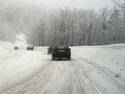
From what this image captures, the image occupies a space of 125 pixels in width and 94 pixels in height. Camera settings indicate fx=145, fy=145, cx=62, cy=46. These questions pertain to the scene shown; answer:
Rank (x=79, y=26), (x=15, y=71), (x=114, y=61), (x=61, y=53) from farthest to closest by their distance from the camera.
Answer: (x=79, y=26) < (x=61, y=53) < (x=114, y=61) < (x=15, y=71)

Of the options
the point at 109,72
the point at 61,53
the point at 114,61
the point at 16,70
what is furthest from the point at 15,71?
the point at 61,53

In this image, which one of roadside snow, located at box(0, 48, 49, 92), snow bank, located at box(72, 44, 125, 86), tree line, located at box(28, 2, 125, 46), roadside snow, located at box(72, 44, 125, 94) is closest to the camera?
roadside snow, located at box(72, 44, 125, 94)

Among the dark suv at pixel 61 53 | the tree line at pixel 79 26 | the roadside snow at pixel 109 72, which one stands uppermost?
the tree line at pixel 79 26

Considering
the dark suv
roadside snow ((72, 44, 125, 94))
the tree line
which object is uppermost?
the tree line

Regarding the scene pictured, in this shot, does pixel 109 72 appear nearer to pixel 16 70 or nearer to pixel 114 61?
pixel 114 61

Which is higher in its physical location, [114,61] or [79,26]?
[79,26]

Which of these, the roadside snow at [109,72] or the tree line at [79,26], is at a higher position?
the tree line at [79,26]

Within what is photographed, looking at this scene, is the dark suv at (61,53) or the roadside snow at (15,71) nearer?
the roadside snow at (15,71)

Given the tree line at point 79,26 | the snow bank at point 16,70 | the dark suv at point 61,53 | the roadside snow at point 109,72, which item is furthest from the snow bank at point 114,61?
the tree line at point 79,26

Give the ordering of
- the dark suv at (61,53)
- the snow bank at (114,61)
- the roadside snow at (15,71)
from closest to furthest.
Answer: the roadside snow at (15,71), the snow bank at (114,61), the dark suv at (61,53)

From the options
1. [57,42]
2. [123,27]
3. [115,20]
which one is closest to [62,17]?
[57,42]

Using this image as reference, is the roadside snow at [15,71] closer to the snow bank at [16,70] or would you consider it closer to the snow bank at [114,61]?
the snow bank at [16,70]

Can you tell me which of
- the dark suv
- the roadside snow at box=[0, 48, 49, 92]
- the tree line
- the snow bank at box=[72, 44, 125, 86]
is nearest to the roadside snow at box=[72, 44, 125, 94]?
the snow bank at box=[72, 44, 125, 86]

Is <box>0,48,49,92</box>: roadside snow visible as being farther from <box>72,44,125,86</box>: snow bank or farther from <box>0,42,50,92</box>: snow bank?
<box>72,44,125,86</box>: snow bank
